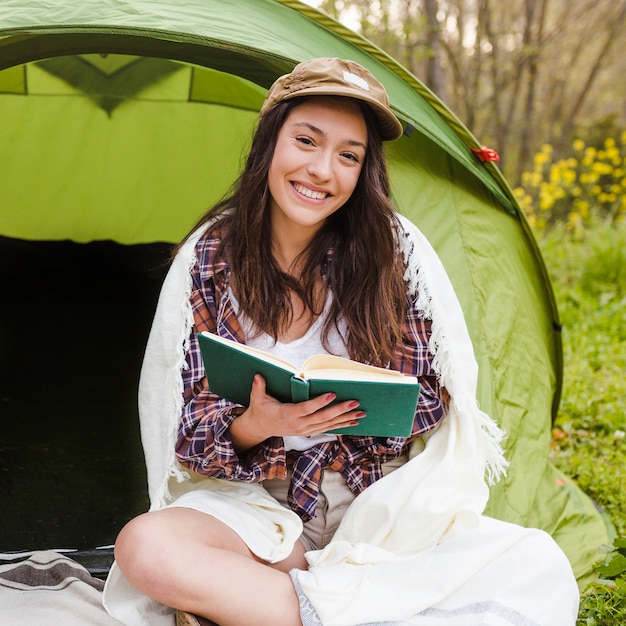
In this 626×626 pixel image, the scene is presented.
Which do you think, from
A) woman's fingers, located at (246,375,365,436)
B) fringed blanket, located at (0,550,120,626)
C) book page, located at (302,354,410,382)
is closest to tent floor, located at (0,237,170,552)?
fringed blanket, located at (0,550,120,626)

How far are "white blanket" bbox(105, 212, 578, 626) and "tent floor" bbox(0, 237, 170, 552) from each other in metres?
0.56

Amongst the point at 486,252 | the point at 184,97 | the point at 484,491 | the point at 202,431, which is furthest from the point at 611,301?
the point at 202,431

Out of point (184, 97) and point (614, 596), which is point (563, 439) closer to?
point (614, 596)

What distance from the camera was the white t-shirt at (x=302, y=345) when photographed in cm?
139

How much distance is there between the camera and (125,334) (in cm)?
290

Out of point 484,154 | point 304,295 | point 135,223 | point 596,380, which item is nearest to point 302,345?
point 304,295

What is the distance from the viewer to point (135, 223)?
134 inches

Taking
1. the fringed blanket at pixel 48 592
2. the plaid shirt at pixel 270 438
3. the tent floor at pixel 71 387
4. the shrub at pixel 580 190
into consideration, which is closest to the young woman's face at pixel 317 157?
the plaid shirt at pixel 270 438

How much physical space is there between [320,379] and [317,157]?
445mm

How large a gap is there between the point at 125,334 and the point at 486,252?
58.8 inches

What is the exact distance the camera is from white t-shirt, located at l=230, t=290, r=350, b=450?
139 cm

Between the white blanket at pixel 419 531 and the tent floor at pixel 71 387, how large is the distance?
56cm

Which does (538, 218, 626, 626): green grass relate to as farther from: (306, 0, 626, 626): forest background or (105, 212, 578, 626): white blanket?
(105, 212, 578, 626): white blanket

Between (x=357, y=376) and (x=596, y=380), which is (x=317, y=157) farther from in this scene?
(x=596, y=380)
